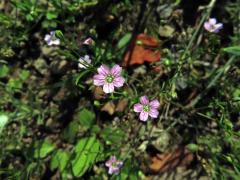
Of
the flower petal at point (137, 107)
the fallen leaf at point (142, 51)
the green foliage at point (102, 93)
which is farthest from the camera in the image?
the fallen leaf at point (142, 51)

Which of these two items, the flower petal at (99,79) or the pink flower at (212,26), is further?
the pink flower at (212,26)

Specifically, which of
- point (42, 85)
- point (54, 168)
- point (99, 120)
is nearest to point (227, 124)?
point (99, 120)

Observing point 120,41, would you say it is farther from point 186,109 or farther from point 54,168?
point 54,168

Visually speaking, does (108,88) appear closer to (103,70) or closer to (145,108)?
(103,70)

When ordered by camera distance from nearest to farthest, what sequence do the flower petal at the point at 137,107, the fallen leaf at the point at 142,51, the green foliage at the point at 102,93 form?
the flower petal at the point at 137,107
the green foliage at the point at 102,93
the fallen leaf at the point at 142,51

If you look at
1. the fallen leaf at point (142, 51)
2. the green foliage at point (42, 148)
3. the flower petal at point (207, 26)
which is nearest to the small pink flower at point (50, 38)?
the fallen leaf at point (142, 51)

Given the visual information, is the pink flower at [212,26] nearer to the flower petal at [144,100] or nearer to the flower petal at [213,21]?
the flower petal at [213,21]
